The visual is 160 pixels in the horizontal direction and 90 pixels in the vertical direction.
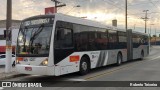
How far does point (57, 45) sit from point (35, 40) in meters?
1.03

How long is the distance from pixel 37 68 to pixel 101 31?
720cm

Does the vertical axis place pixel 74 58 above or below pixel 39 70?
above

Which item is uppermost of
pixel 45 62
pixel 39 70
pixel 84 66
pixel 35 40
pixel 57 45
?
pixel 35 40

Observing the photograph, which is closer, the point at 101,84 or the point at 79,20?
the point at 101,84

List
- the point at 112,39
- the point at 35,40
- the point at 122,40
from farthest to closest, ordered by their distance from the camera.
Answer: the point at 122,40
the point at 112,39
the point at 35,40

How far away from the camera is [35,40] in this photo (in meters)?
12.8

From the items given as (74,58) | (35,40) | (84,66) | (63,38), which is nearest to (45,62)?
(35,40)

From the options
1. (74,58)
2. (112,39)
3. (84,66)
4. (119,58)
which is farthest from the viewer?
(119,58)

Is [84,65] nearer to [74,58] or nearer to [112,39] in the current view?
[74,58]

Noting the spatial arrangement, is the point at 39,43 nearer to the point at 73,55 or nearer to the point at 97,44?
the point at 73,55

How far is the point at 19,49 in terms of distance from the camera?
44.2 ft

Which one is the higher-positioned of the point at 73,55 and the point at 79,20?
the point at 79,20

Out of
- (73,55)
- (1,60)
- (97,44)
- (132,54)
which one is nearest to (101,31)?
(97,44)

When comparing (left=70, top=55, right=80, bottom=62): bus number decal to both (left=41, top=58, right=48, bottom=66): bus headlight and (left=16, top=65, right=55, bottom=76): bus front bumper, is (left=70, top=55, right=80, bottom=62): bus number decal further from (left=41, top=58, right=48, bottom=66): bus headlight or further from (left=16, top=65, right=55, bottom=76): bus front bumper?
(left=41, top=58, right=48, bottom=66): bus headlight
